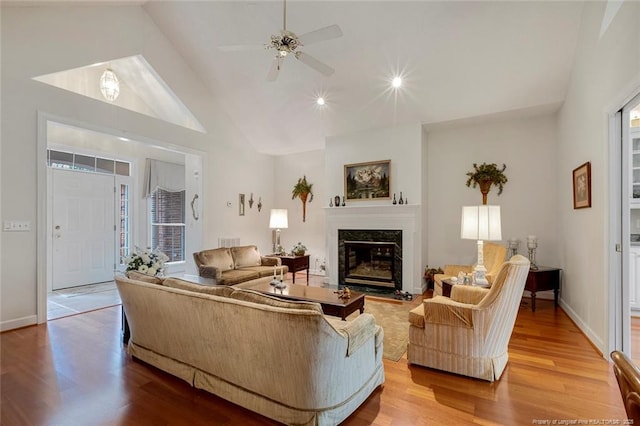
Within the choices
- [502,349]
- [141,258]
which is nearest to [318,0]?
[141,258]

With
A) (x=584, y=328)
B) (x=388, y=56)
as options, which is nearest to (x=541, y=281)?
(x=584, y=328)

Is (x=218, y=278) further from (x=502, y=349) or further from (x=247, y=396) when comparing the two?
(x=502, y=349)

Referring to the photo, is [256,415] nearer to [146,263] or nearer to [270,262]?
[146,263]

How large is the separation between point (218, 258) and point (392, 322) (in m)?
2.84

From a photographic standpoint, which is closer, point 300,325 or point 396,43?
point 300,325

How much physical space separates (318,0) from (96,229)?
5.58 meters

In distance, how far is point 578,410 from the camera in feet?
6.63

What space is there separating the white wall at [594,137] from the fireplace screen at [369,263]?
8.13 feet

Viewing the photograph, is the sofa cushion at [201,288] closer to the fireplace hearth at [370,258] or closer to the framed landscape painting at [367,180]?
the fireplace hearth at [370,258]

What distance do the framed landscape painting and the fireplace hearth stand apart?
0.67m

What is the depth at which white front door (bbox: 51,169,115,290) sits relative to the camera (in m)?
5.40

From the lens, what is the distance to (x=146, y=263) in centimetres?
321

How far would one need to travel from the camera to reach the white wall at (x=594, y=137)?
251 centimetres

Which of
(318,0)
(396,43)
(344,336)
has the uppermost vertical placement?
(318,0)
